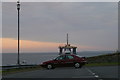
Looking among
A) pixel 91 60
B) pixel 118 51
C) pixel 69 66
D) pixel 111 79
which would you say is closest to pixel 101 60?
pixel 91 60

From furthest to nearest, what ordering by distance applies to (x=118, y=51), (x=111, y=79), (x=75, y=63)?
(x=118, y=51) → (x=75, y=63) → (x=111, y=79)

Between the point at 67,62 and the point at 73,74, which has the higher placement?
the point at 67,62

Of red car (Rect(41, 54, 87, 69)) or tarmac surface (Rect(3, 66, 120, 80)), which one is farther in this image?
red car (Rect(41, 54, 87, 69))

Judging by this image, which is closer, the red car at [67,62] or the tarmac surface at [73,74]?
the tarmac surface at [73,74]

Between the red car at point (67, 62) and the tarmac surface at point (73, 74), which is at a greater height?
the red car at point (67, 62)

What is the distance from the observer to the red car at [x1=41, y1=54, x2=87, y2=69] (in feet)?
108

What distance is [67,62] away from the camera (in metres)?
33.2

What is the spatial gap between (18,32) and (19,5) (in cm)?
271

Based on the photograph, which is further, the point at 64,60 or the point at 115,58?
the point at 115,58

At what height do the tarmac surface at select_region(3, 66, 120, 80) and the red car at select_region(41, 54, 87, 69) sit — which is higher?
the red car at select_region(41, 54, 87, 69)

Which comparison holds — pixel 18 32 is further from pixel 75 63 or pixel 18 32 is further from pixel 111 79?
pixel 111 79

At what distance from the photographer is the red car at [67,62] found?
108 ft

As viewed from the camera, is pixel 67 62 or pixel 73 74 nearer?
pixel 73 74

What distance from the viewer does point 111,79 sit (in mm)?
18453
